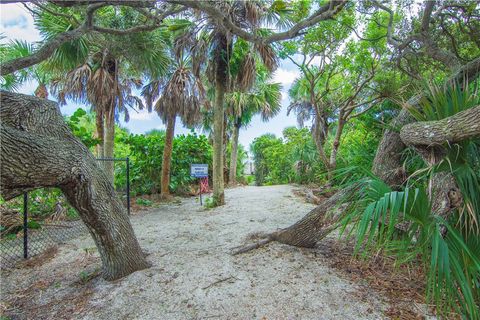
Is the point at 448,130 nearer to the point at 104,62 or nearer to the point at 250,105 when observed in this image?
the point at 104,62

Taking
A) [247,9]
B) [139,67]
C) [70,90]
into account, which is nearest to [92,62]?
[70,90]

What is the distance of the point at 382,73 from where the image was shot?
7418mm

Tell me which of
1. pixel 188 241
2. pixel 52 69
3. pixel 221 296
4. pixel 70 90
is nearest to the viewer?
pixel 221 296

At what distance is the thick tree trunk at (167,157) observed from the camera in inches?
323

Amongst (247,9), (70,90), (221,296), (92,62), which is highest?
(247,9)

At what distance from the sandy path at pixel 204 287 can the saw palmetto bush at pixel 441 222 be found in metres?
0.94

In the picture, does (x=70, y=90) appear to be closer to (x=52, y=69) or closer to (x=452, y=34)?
(x=52, y=69)

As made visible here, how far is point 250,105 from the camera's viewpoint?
1534cm

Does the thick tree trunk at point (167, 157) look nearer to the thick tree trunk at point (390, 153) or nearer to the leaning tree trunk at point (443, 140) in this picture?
the thick tree trunk at point (390, 153)

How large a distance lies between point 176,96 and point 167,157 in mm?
2002

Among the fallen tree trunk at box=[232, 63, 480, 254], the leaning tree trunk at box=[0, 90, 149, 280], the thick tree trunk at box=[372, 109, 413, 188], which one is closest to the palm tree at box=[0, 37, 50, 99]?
the leaning tree trunk at box=[0, 90, 149, 280]

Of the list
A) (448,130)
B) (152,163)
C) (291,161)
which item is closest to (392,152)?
(448,130)

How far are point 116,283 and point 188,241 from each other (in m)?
1.47

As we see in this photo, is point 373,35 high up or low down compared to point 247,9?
down
